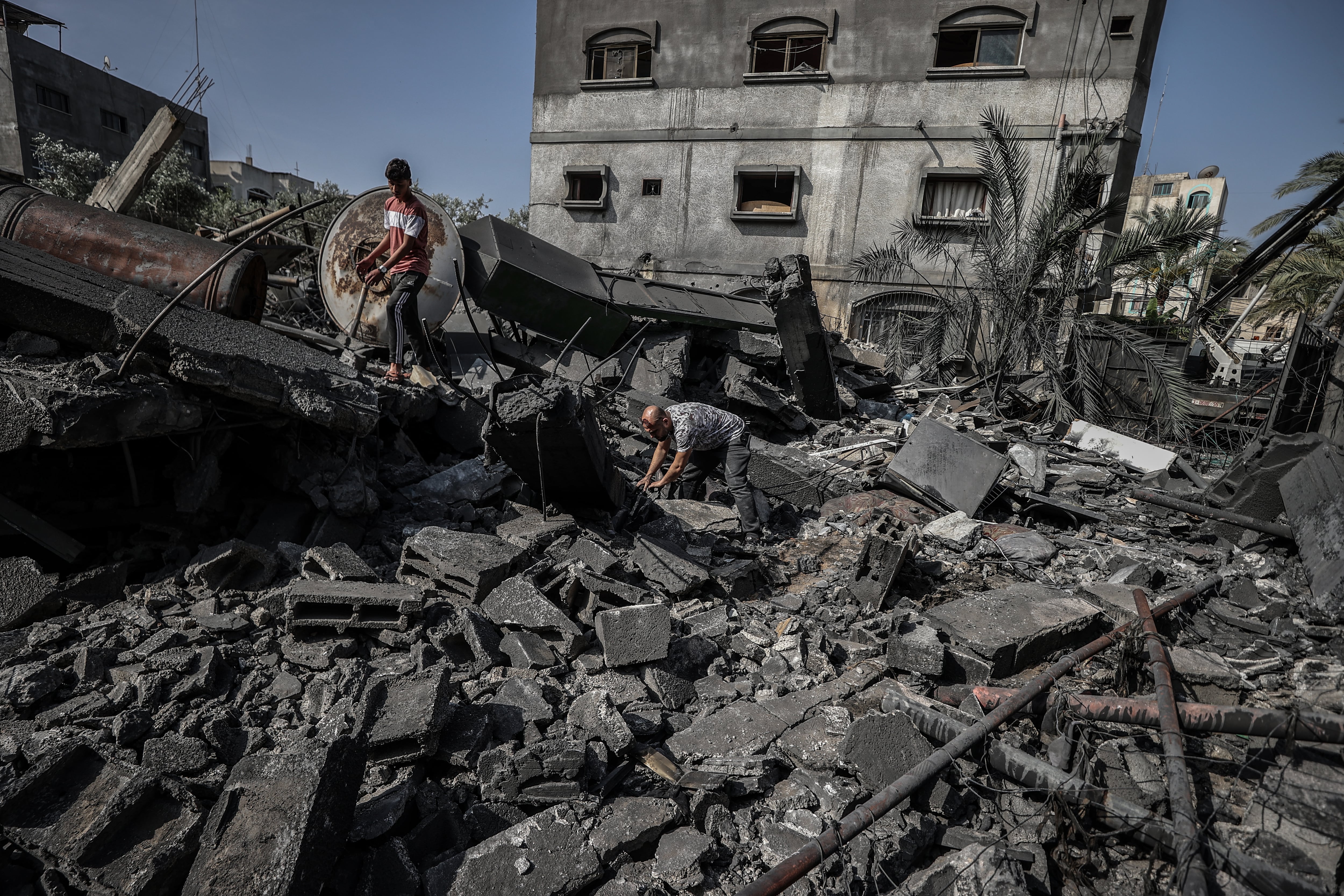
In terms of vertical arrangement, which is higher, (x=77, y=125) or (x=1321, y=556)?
(x=77, y=125)

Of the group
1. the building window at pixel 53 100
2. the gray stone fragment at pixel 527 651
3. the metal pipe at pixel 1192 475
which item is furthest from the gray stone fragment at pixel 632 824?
the building window at pixel 53 100

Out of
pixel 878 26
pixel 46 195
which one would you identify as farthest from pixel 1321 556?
pixel 878 26

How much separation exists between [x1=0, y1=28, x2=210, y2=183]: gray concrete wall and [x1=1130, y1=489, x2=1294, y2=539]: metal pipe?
82.4 feet

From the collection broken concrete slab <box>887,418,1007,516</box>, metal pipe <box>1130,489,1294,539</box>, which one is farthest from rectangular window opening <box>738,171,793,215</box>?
metal pipe <box>1130,489,1294,539</box>

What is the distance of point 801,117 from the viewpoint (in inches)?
604

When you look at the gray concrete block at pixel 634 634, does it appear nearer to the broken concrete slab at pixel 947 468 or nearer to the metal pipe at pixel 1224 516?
the broken concrete slab at pixel 947 468

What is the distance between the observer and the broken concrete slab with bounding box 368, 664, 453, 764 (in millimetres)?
2926

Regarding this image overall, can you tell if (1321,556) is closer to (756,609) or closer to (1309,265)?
(756,609)

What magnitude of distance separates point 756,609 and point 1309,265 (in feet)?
63.8

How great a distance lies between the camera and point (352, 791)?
245 cm

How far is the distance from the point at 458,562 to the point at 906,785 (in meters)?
2.95

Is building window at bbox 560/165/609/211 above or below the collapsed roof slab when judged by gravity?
above

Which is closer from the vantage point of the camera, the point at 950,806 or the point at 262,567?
the point at 950,806

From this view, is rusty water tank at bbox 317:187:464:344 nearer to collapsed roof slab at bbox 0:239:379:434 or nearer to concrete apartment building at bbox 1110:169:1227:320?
collapsed roof slab at bbox 0:239:379:434
